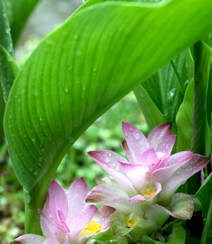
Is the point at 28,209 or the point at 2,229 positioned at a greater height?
the point at 28,209

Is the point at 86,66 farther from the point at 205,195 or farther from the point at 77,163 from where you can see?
the point at 77,163

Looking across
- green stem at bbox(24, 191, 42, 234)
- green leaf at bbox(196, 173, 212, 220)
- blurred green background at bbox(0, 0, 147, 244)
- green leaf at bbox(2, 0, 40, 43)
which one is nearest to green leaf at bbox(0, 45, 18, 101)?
green stem at bbox(24, 191, 42, 234)

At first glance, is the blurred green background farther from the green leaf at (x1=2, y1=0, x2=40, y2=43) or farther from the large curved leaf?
the large curved leaf

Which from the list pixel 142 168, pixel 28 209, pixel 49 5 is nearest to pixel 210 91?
pixel 142 168

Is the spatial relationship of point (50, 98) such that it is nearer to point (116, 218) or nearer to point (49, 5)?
point (116, 218)

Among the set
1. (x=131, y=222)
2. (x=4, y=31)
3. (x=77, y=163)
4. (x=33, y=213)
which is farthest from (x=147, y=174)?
(x=77, y=163)

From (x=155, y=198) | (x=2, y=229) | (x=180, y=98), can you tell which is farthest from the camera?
(x=2, y=229)
